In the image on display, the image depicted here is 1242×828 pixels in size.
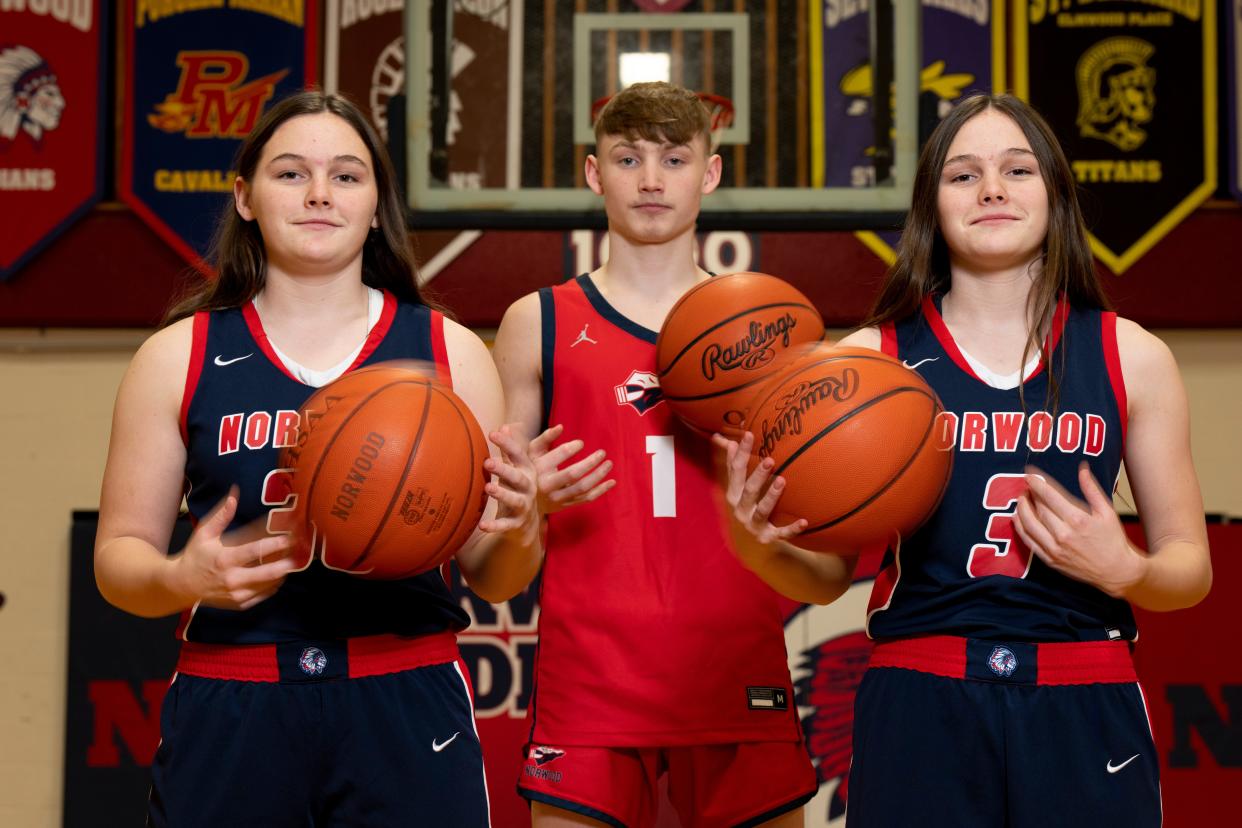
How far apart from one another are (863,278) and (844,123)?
0.60 metres

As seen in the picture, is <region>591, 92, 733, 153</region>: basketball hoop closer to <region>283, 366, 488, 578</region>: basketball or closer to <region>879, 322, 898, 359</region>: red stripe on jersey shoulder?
<region>879, 322, 898, 359</region>: red stripe on jersey shoulder

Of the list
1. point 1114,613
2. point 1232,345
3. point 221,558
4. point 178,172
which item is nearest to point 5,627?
point 178,172

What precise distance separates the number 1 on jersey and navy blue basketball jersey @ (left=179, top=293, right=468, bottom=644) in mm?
576

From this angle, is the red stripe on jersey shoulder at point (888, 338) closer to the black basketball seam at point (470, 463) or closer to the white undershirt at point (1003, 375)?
the white undershirt at point (1003, 375)

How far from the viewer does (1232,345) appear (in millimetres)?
5129

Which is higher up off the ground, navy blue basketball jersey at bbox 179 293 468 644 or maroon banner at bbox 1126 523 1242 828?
navy blue basketball jersey at bbox 179 293 468 644

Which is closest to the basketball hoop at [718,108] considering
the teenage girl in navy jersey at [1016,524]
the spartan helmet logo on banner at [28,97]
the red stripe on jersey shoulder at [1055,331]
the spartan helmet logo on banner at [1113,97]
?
the spartan helmet logo on banner at [1113,97]

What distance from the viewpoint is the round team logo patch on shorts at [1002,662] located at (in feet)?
6.77

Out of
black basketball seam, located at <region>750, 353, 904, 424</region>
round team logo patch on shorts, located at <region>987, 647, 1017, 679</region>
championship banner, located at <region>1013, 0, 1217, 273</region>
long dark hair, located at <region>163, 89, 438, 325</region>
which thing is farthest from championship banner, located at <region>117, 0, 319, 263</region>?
round team logo patch on shorts, located at <region>987, 647, 1017, 679</region>

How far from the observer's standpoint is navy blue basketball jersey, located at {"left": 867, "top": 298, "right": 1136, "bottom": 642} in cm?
211

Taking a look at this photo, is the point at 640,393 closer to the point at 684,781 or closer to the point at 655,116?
the point at 655,116

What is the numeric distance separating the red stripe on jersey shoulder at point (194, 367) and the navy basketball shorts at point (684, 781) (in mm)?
978

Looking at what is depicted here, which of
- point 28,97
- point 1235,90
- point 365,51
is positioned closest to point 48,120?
point 28,97

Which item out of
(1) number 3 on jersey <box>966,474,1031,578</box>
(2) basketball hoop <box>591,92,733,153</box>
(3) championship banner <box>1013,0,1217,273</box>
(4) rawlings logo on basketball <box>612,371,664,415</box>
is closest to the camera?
(1) number 3 on jersey <box>966,474,1031,578</box>
